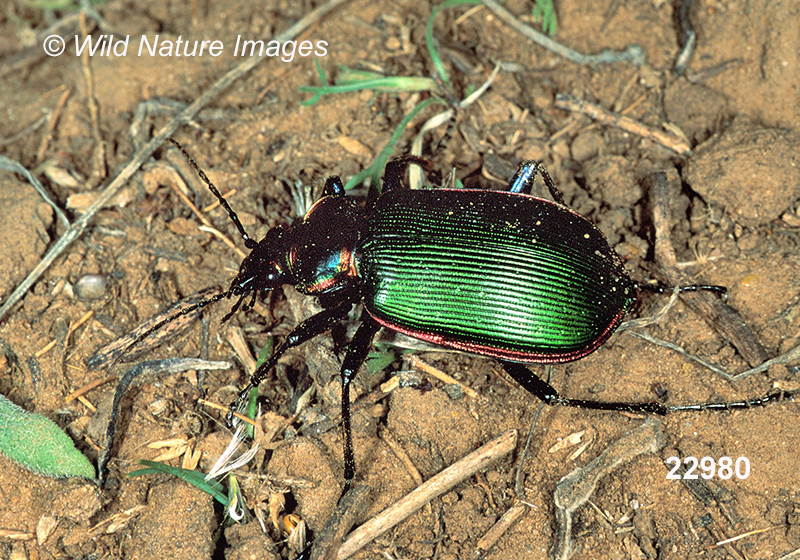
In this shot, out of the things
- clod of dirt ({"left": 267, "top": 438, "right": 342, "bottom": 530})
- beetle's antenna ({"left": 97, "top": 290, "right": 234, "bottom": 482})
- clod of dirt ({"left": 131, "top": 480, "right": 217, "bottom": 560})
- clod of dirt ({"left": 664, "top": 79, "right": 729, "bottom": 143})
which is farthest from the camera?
clod of dirt ({"left": 664, "top": 79, "right": 729, "bottom": 143})

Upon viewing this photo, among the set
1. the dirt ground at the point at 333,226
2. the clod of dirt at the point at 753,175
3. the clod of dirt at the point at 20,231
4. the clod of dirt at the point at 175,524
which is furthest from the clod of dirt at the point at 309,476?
the clod of dirt at the point at 753,175

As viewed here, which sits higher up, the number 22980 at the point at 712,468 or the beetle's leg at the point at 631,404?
the beetle's leg at the point at 631,404

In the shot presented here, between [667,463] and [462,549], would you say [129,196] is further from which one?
[667,463]

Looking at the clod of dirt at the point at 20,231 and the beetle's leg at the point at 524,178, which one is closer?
the beetle's leg at the point at 524,178

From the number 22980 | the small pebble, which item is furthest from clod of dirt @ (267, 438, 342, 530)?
the number 22980

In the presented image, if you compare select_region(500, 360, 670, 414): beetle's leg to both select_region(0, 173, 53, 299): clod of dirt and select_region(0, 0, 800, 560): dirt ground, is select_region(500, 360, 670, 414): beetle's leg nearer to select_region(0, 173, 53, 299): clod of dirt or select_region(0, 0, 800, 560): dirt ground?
select_region(0, 0, 800, 560): dirt ground

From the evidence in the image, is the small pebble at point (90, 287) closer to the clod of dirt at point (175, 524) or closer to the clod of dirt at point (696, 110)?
the clod of dirt at point (175, 524)

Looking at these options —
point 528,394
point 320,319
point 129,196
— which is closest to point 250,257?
point 320,319
